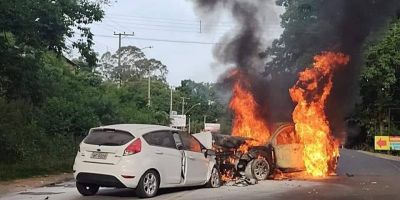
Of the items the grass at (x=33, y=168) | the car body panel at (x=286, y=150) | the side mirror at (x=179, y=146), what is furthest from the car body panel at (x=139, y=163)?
the grass at (x=33, y=168)

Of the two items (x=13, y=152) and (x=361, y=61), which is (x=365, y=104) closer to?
(x=361, y=61)

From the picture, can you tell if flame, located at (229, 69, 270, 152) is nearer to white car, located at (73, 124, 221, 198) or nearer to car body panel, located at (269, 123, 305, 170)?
car body panel, located at (269, 123, 305, 170)

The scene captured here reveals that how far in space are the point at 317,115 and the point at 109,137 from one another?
8940 millimetres

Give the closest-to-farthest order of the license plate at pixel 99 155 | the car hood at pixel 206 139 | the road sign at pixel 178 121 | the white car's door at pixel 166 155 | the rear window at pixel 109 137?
the license plate at pixel 99 155
the rear window at pixel 109 137
the white car's door at pixel 166 155
the car hood at pixel 206 139
the road sign at pixel 178 121

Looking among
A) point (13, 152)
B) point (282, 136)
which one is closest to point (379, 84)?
point (282, 136)

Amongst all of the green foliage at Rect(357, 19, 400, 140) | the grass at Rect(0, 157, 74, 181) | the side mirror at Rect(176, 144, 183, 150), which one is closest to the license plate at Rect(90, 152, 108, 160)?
the side mirror at Rect(176, 144, 183, 150)

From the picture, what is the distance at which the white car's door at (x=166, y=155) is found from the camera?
468 inches

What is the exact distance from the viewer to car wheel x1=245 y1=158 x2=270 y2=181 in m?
15.8

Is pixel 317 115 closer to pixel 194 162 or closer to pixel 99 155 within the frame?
pixel 194 162

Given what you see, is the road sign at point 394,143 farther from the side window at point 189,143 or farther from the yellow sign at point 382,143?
the side window at point 189,143

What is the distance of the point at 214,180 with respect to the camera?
14016mm

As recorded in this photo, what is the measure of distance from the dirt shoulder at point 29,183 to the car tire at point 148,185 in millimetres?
3486

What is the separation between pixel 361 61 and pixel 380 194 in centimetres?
816

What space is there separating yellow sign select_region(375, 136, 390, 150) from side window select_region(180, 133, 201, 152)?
32991 mm
